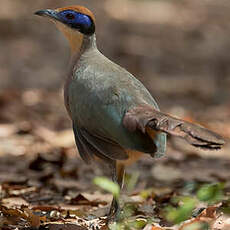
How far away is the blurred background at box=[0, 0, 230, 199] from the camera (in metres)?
7.65

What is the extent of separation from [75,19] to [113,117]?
3.41 feet

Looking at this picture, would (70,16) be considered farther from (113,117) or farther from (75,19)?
(113,117)

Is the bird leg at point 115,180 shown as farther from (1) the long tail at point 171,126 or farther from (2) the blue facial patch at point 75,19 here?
(2) the blue facial patch at point 75,19

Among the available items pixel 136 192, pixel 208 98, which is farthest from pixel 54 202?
pixel 208 98

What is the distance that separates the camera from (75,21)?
4.96 meters

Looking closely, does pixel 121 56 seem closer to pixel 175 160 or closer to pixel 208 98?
pixel 208 98

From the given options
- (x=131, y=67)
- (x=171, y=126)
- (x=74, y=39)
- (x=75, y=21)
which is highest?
(x=75, y=21)

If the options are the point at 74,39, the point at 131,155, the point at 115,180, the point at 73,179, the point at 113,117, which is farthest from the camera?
the point at 73,179

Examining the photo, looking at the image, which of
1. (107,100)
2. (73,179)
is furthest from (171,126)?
(73,179)

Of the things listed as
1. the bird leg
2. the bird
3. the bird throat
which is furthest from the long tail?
the bird throat

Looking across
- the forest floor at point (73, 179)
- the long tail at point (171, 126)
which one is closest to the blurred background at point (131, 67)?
the forest floor at point (73, 179)

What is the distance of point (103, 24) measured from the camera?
15172mm

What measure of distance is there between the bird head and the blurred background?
5.94ft

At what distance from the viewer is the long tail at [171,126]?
371cm
